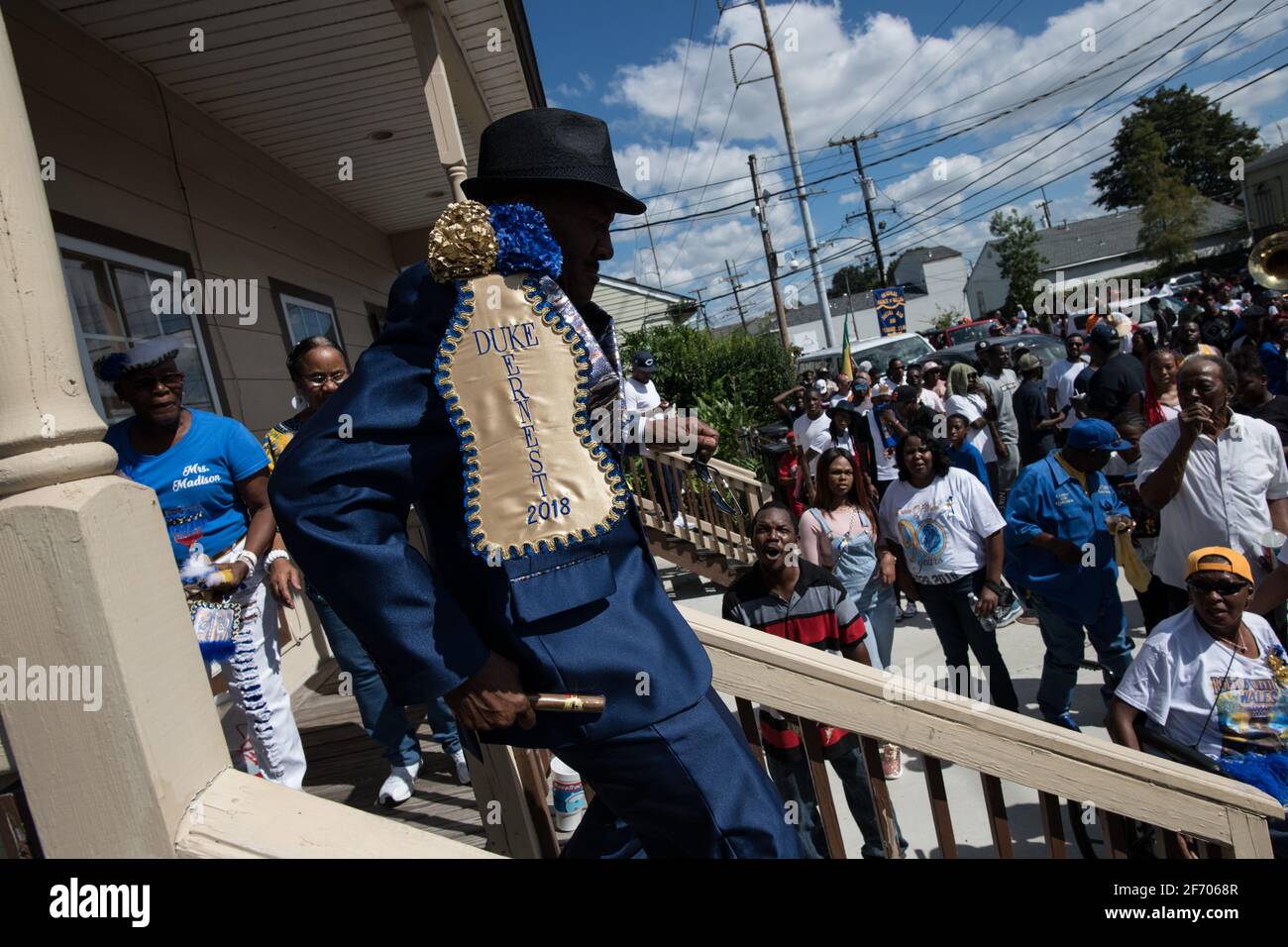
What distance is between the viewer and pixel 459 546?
1486 millimetres

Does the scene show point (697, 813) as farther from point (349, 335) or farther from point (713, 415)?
point (713, 415)

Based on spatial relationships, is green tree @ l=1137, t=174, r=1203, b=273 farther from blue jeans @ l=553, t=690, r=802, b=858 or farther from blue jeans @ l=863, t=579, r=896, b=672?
blue jeans @ l=553, t=690, r=802, b=858

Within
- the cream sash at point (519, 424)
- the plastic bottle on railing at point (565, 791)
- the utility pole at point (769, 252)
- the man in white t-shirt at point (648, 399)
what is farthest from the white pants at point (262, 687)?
the utility pole at point (769, 252)

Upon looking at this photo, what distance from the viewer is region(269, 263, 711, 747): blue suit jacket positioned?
50.1 inches

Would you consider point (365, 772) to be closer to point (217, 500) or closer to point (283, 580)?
point (283, 580)

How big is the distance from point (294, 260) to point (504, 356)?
6.15 metres

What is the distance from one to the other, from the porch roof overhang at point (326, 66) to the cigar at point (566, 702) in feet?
13.9

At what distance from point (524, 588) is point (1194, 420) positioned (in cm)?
386

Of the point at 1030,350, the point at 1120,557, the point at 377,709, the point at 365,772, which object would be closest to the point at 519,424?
the point at 377,709

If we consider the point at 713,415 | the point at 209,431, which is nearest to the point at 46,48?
the point at 209,431

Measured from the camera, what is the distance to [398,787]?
11.0 feet

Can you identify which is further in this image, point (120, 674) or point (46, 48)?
point (46, 48)

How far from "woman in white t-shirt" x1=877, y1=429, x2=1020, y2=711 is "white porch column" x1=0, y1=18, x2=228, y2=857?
13.4ft
